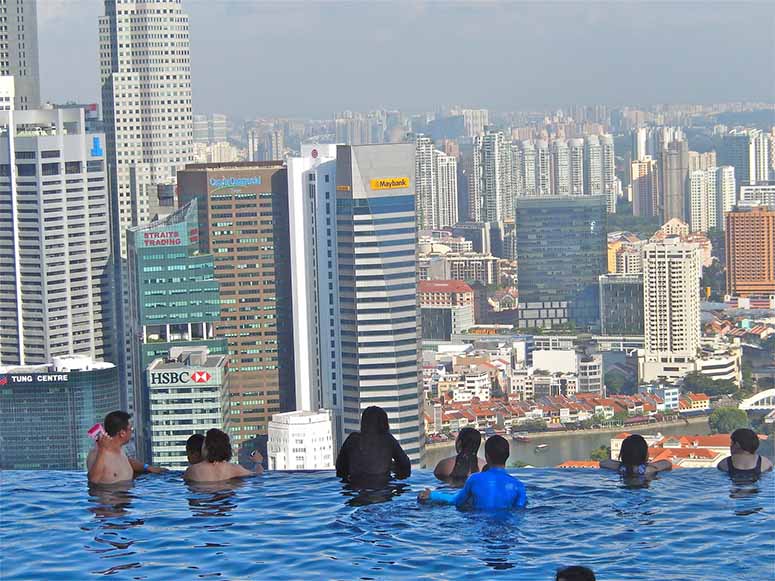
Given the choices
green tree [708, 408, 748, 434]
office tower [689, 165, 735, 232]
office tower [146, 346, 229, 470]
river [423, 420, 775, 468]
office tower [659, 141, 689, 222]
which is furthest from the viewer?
office tower [689, 165, 735, 232]

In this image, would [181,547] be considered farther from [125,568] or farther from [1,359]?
[1,359]

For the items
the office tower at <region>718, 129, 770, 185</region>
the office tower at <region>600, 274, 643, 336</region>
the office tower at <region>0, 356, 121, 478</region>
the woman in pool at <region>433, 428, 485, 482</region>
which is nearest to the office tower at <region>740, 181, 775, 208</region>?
the office tower at <region>718, 129, 770, 185</region>

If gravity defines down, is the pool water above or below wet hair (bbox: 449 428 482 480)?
below

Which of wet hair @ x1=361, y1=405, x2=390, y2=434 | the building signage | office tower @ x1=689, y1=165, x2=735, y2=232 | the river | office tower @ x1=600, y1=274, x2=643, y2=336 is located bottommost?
the river

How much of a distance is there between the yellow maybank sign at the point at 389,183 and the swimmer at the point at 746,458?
23142 millimetres

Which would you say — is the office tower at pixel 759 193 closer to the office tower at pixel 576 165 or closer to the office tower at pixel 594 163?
the office tower at pixel 594 163

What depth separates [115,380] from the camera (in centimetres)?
2539

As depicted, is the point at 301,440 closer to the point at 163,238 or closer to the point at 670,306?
the point at 163,238

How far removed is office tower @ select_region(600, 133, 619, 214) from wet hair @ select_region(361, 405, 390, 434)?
2645 centimetres

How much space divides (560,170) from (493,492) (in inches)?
1112

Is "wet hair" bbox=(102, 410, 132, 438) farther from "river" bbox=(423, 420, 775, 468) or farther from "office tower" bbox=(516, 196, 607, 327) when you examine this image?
"office tower" bbox=(516, 196, 607, 327)

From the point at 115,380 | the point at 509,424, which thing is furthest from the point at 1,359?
the point at 509,424

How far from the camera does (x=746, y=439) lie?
161 inches

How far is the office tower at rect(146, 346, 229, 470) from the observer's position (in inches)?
883
